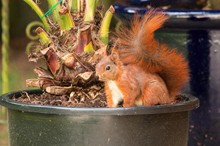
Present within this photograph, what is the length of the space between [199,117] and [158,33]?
20.3 inches

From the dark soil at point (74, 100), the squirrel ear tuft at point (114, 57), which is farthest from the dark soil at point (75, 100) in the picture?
the squirrel ear tuft at point (114, 57)

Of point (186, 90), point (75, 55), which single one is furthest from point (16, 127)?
point (186, 90)

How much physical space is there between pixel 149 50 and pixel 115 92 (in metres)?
0.23

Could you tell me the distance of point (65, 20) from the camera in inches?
108

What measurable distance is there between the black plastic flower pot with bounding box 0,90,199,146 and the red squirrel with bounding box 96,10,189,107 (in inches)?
2.7

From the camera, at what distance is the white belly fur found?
250 cm

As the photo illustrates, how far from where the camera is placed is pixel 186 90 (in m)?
3.72

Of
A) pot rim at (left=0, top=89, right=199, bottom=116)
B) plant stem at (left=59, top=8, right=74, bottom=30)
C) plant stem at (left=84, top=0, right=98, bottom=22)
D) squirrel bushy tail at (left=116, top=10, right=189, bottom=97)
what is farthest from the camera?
plant stem at (left=84, top=0, right=98, bottom=22)

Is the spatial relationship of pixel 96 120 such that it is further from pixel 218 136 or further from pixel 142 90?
pixel 218 136

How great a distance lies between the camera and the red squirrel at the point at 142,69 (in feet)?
8.14

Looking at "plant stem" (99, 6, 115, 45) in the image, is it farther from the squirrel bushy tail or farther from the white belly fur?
the white belly fur

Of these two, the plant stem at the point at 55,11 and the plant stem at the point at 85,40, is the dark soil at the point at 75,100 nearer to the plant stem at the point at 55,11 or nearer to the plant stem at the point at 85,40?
the plant stem at the point at 85,40

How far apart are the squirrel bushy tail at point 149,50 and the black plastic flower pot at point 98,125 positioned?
0.17 metres

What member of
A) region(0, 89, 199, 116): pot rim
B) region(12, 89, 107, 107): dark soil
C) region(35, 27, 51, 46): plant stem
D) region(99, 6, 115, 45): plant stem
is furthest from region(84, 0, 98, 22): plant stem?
region(0, 89, 199, 116): pot rim
